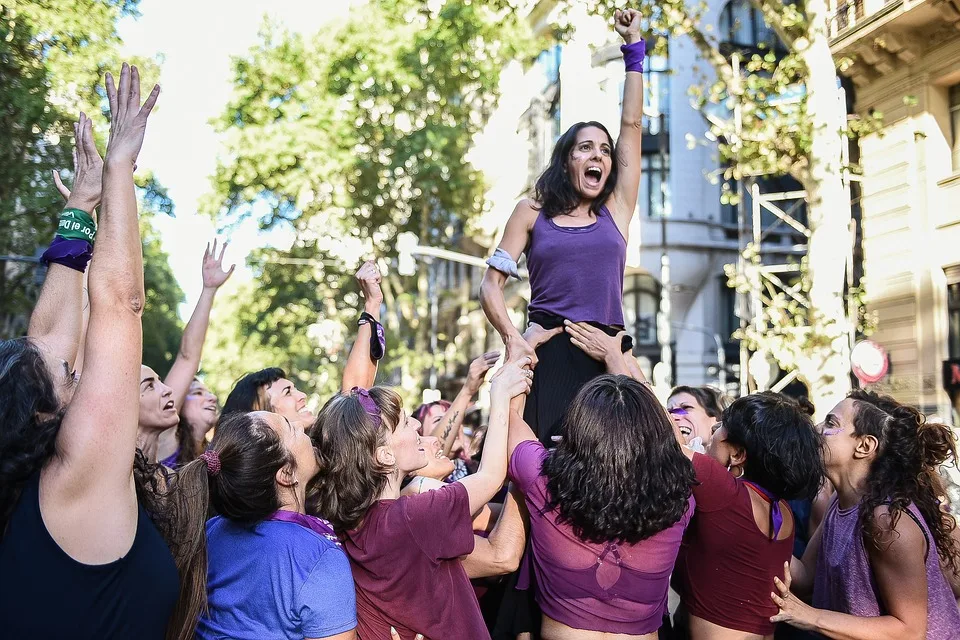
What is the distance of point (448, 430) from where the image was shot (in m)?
5.81

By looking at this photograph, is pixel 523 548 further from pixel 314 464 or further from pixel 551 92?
pixel 551 92

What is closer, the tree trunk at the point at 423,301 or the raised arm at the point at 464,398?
the raised arm at the point at 464,398

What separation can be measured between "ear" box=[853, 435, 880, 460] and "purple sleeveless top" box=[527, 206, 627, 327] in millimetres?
1071

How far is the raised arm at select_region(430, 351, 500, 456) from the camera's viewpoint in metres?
4.25

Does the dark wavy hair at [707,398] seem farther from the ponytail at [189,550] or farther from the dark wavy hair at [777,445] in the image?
the ponytail at [189,550]

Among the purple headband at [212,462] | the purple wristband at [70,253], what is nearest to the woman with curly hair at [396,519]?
the purple headband at [212,462]

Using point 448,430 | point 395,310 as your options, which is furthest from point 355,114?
point 448,430

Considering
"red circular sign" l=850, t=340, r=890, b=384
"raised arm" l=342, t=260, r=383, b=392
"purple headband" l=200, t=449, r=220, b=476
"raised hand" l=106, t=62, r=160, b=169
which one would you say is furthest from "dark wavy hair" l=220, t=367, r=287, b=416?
"red circular sign" l=850, t=340, r=890, b=384

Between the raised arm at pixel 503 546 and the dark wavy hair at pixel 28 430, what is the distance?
122cm

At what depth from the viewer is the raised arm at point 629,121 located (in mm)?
4035

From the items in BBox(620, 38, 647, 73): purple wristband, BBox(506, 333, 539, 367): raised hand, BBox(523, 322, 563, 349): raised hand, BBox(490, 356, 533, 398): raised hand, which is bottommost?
BBox(490, 356, 533, 398): raised hand

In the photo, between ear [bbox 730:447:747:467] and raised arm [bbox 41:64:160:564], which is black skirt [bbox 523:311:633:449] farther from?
raised arm [bbox 41:64:160:564]

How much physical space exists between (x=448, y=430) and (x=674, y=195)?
2479 cm

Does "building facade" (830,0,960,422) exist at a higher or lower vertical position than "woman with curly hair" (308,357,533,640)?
higher
